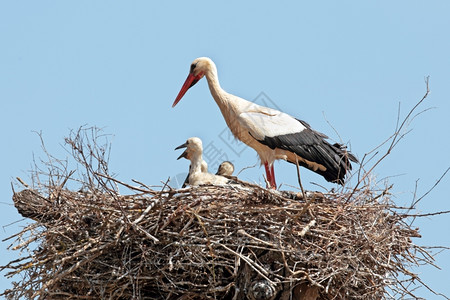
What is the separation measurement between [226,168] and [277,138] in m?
0.56

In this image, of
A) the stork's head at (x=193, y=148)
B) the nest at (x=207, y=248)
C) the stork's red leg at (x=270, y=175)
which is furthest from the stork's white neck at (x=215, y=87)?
the nest at (x=207, y=248)

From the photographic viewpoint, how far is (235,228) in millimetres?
5867

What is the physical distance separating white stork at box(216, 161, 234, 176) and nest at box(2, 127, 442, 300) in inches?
73.4

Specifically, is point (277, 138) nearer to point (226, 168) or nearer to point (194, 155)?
point (226, 168)

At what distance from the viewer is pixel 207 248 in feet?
19.2

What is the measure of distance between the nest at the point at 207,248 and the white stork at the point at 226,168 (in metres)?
1.87

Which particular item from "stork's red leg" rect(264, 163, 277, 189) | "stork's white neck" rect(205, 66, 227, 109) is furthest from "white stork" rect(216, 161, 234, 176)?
"stork's white neck" rect(205, 66, 227, 109)

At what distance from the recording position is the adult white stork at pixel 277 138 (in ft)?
26.7

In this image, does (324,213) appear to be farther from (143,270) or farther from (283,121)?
(283,121)

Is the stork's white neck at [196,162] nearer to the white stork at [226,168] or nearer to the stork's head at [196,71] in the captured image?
the white stork at [226,168]

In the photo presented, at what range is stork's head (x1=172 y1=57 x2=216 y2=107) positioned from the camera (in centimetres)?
859

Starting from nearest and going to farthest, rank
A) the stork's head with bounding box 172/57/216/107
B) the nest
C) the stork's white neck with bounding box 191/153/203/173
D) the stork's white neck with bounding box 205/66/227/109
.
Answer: the nest → the stork's white neck with bounding box 191/153/203/173 → the stork's white neck with bounding box 205/66/227/109 → the stork's head with bounding box 172/57/216/107

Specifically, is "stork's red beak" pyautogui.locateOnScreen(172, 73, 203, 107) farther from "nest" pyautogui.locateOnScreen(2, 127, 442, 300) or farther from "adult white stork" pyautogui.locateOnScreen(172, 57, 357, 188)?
"nest" pyautogui.locateOnScreen(2, 127, 442, 300)

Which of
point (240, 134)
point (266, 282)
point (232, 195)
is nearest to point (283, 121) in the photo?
point (240, 134)
